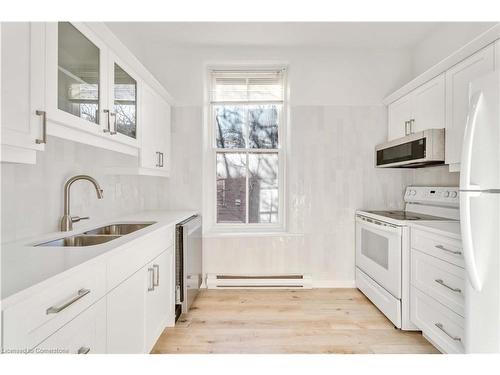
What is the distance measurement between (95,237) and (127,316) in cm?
55

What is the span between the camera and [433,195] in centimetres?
274

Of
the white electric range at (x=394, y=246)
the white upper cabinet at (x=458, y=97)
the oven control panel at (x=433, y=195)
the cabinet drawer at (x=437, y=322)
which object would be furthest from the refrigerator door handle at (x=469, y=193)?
the oven control panel at (x=433, y=195)

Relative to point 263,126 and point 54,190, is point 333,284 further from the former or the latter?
point 54,190

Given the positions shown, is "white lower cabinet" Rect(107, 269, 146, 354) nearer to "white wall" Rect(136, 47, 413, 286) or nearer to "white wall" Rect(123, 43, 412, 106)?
"white wall" Rect(136, 47, 413, 286)

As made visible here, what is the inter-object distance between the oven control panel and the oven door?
587mm

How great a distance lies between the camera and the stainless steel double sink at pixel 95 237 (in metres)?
1.60

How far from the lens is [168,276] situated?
2178 millimetres

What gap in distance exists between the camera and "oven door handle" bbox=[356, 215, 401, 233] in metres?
2.34

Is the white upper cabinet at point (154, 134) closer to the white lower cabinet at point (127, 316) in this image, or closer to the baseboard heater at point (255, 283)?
the white lower cabinet at point (127, 316)

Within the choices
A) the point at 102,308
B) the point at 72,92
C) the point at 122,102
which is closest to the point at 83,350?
the point at 102,308

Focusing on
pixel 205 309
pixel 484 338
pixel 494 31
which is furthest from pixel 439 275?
pixel 205 309

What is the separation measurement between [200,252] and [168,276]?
82 centimetres

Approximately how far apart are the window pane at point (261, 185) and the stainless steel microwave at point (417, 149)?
1.19 meters

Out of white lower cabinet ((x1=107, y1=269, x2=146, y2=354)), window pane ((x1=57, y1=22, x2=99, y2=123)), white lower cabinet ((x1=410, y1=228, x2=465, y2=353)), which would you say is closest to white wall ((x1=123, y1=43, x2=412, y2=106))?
window pane ((x1=57, y1=22, x2=99, y2=123))
